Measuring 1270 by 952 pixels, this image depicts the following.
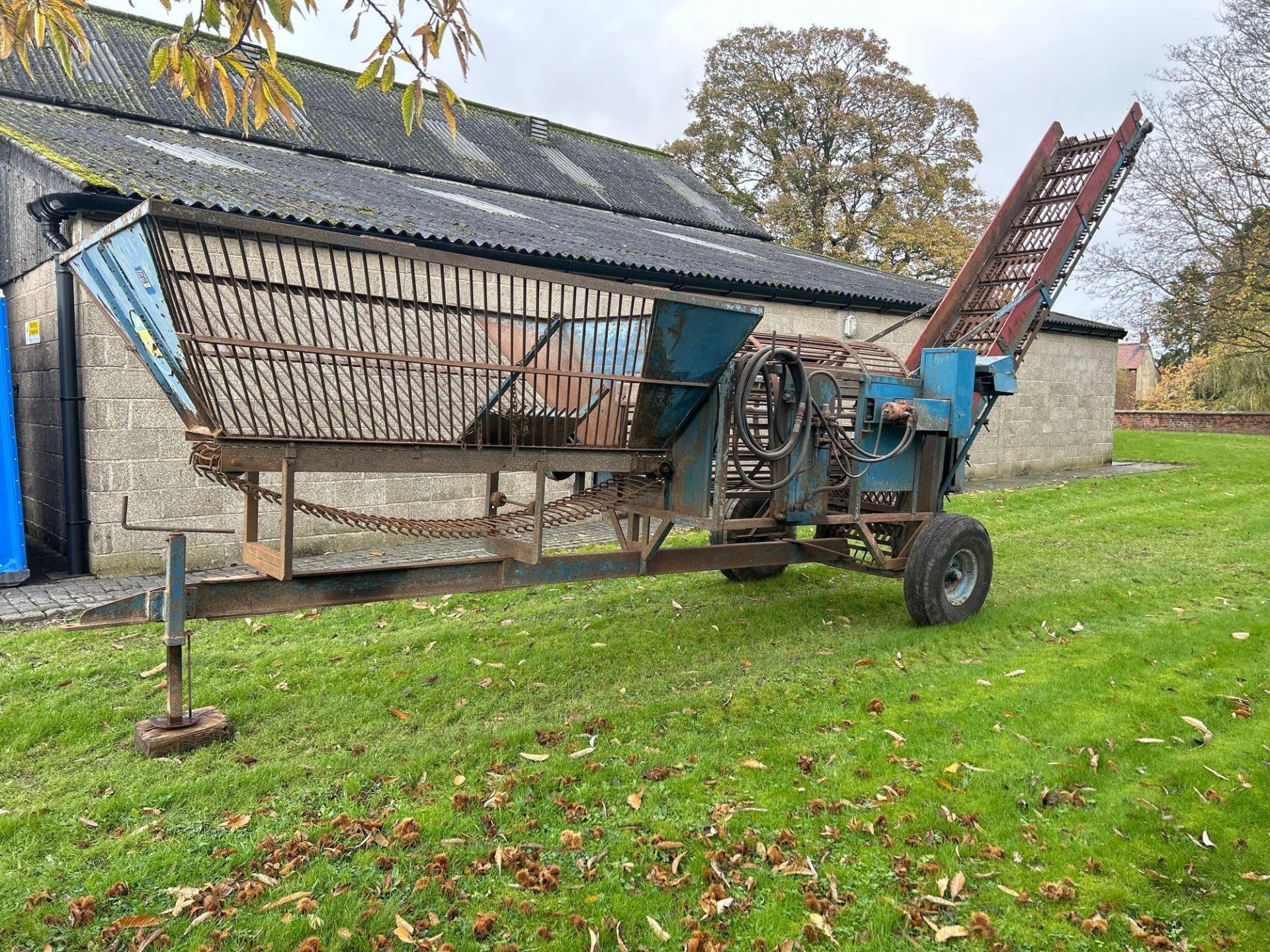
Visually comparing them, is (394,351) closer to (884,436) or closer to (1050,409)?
(884,436)

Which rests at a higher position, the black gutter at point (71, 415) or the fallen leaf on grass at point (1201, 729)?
the black gutter at point (71, 415)

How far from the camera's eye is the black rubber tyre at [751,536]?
6.13m

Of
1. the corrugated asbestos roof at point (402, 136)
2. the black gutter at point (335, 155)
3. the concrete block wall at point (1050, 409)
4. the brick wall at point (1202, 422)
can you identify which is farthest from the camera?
the brick wall at point (1202, 422)

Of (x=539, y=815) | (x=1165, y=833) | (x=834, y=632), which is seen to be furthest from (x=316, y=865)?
(x=834, y=632)

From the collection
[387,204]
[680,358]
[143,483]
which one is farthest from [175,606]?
[387,204]

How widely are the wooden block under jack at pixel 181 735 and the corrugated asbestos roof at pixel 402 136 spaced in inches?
397

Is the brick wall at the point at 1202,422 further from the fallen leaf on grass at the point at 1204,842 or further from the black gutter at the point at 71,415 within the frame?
the black gutter at the point at 71,415

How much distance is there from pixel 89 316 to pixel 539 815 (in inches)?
262

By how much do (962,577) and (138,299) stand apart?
18.2 ft

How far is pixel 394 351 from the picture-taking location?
15.1 feet

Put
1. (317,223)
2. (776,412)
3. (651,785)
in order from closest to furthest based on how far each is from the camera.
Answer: (651,785) → (776,412) → (317,223)

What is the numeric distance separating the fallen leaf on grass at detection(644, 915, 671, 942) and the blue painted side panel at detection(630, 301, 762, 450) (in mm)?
2711

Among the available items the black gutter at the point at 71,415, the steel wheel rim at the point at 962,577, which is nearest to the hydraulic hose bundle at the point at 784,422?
the steel wheel rim at the point at 962,577

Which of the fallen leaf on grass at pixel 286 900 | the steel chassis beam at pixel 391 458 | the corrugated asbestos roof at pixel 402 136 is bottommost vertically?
the fallen leaf on grass at pixel 286 900
